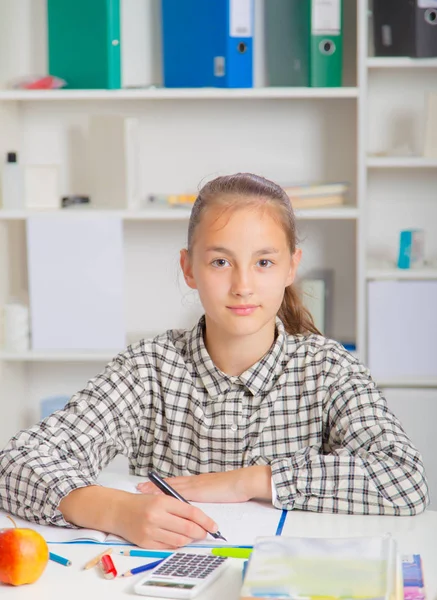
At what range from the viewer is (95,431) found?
59.2 inches

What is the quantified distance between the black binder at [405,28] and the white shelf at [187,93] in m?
0.18

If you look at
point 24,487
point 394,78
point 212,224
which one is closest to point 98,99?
point 394,78

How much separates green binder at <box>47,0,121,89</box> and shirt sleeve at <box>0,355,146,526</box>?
148 cm

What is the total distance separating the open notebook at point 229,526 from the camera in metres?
1.20

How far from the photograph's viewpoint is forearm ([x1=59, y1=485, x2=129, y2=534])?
1.22 m

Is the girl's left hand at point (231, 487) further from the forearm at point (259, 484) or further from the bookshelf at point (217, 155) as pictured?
the bookshelf at point (217, 155)

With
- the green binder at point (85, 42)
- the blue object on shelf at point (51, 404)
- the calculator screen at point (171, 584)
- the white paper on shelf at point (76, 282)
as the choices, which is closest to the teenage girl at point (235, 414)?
the calculator screen at point (171, 584)

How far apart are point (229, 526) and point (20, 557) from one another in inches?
12.5

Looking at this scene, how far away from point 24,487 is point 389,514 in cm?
53

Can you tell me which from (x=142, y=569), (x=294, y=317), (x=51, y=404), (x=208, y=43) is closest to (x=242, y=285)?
(x=294, y=317)

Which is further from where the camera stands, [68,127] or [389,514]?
[68,127]

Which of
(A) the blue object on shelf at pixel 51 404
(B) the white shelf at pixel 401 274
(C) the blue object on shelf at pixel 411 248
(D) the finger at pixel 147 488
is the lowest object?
(A) the blue object on shelf at pixel 51 404

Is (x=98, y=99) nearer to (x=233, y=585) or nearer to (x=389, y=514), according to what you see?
(x=389, y=514)

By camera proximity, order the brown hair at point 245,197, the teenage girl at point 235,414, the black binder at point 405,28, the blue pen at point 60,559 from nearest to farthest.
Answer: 1. the blue pen at point 60,559
2. the teenage girl at point 235,414
3. the brown hair at point 245,197
4. the black binder at point 405,28
